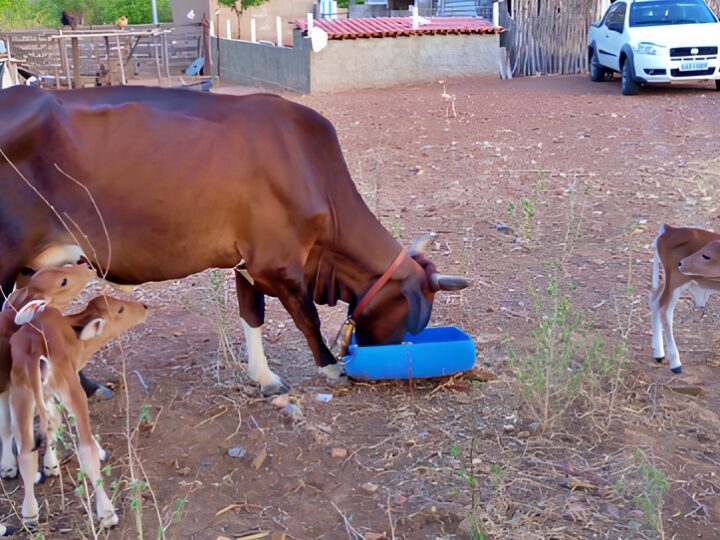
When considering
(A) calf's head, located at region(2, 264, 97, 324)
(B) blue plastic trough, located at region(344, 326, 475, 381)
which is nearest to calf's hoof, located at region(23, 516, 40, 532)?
(A) calf's head, located at region(2, 264, 97, 324)

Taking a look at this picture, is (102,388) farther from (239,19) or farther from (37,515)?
(239,19)

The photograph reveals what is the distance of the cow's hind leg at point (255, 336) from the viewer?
564cm

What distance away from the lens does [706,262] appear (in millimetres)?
5434

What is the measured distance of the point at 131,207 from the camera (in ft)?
16.5

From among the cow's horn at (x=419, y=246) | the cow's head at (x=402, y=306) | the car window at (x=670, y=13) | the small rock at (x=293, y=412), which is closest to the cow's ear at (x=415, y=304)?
the cow's head at (x=402, y=306)

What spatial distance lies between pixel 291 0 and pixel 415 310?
A: 1117 inches

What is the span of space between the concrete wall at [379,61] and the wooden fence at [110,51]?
275 inches

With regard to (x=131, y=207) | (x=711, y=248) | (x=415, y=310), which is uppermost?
(x=131, y=207)

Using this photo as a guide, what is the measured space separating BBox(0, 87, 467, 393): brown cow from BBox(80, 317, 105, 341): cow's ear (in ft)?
2.37

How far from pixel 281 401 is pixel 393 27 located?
16.3m

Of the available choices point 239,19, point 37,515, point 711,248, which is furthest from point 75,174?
point 239,19

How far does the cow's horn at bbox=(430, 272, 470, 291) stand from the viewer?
17.5 feet

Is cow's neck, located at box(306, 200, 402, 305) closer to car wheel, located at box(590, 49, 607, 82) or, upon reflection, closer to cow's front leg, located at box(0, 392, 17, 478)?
cow's front leg, located at box(0, 392, 17, 478)

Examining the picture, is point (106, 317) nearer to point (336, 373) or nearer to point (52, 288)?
point (52, 288)
